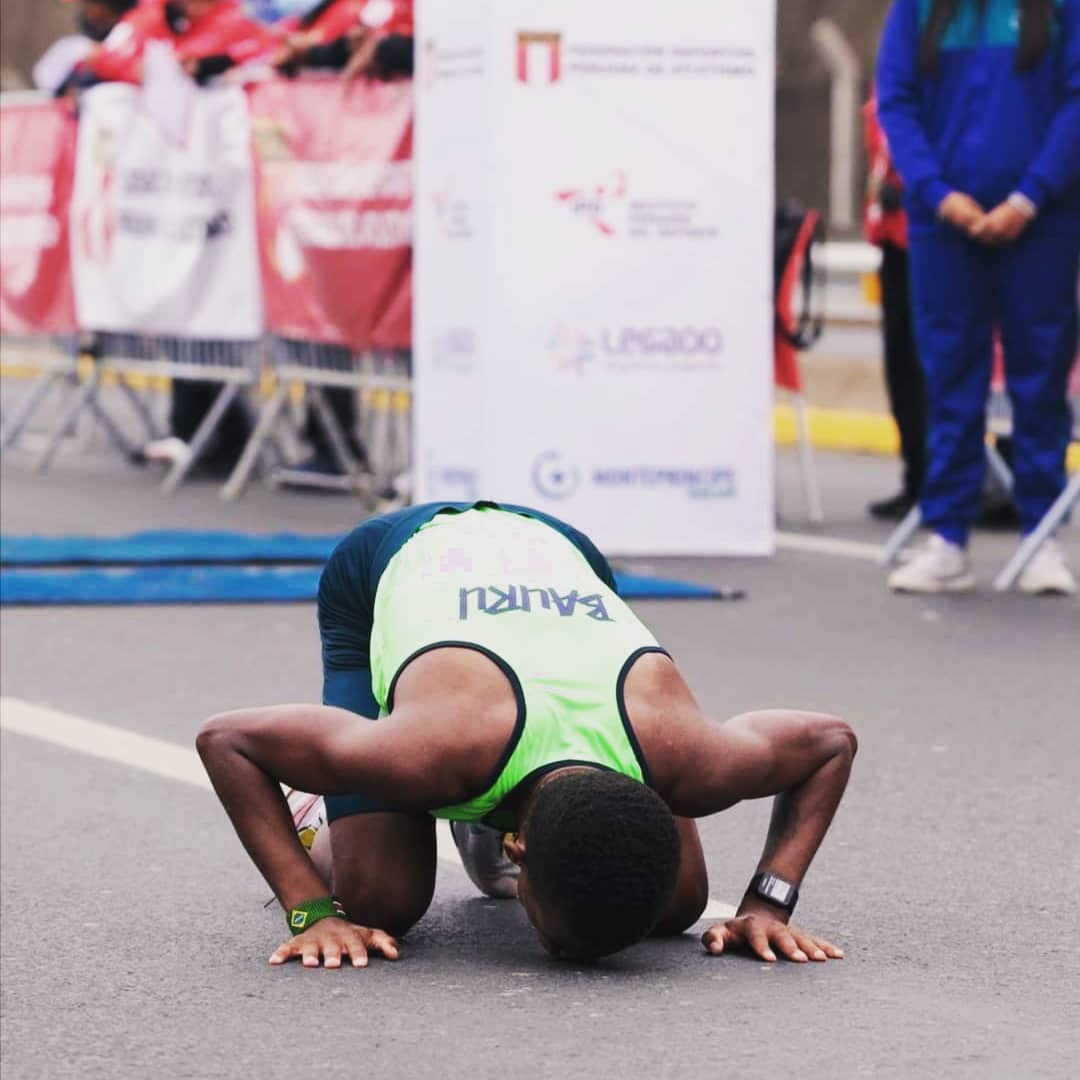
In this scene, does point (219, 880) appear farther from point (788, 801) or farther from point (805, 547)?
point (805, 547)

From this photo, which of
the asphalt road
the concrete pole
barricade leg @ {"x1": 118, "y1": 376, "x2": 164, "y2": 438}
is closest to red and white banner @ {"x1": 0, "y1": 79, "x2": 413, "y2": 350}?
barricade leg @ {"x1": 118, "y1": 376, "x2": 164, "y2": 438}

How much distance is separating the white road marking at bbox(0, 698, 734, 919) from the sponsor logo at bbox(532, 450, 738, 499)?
3.35 meters

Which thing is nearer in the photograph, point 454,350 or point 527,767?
point 527,767

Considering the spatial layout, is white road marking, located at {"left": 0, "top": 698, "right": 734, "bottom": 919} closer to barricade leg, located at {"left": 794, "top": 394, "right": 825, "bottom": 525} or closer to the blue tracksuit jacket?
the blue tracksuit jacket

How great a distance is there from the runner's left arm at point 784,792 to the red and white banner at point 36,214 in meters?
9.62

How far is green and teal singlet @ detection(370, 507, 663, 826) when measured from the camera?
470 cm

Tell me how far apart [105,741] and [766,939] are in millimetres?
2531

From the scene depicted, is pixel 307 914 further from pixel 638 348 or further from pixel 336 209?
pixel 336 209

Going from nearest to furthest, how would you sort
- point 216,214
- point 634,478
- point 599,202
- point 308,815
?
point 308,815 → point 599,202 → point 634,478 → point 216,214

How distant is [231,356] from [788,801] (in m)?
8.65

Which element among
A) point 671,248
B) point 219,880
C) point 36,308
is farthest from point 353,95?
point 219,880

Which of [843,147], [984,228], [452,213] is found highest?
[984,228]

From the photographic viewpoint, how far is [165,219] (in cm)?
1327

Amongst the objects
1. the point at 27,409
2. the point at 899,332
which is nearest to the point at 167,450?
the point at 27,409
